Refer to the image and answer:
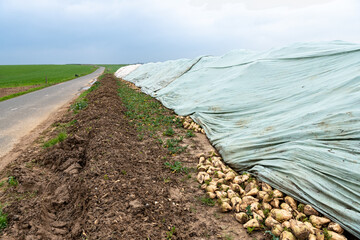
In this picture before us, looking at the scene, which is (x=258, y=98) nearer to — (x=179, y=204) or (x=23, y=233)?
(x=179, y=204)

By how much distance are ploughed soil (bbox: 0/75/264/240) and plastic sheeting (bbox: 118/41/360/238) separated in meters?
0.82

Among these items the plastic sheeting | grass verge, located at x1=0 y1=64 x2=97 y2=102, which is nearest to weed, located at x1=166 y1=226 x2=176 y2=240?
the plastic sheeting

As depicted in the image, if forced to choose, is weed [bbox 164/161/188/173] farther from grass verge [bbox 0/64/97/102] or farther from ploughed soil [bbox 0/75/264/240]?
grass verge [bbox 0/64/97/102]

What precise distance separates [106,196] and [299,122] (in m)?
3.03

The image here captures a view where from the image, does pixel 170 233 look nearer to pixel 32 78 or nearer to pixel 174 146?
pixel 174 146

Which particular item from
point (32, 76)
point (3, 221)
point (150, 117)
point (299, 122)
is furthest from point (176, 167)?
point (32, 76)

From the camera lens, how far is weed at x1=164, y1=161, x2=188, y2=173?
3670 millimetres

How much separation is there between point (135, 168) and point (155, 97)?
22.9 feet

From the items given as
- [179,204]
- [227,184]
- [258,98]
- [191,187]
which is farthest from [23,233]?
[258,98]

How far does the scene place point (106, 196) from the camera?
2.73m

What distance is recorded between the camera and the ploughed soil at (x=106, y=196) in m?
2.34

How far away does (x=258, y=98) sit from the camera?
15.8 feet

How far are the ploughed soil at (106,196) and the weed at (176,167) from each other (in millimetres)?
90

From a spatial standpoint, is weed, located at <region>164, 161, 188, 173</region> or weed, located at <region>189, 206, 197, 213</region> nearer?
weed, located at <region>189, 206, 197, 213</region>
